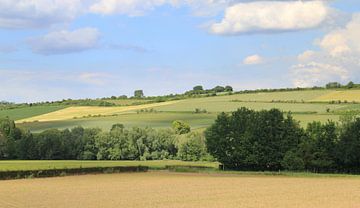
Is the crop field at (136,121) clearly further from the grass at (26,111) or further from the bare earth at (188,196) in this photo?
the bare earth at (188,196)

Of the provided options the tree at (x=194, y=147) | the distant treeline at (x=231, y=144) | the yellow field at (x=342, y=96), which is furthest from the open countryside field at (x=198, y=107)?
the distant treeline at (x=231, y=144)

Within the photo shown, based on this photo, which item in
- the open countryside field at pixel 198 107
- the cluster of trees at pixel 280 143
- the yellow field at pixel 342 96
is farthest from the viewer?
the yellow field at pixel 342 96

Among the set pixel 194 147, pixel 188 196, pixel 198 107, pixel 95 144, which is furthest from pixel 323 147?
pixel 198 107

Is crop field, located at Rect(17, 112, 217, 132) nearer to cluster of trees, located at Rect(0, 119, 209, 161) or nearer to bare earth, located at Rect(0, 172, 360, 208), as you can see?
cluster of trees, located at Rect(0, 119, 209, 161)

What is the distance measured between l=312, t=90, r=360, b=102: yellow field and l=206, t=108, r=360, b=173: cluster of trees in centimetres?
3120

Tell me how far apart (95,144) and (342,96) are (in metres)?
56.9

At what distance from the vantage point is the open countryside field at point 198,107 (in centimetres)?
12038

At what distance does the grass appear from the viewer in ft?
531

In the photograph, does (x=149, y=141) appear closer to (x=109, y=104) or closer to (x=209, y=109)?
(x=209, y=109)

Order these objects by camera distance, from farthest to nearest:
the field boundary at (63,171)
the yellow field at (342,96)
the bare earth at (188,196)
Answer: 1. the yellow field at (342,96)
2. the field boundary at (63,171)
3. the bare earth at (188,196)

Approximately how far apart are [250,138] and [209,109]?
150ft

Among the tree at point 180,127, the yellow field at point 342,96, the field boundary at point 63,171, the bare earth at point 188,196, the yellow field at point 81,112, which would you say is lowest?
the field boundary at point 63,171

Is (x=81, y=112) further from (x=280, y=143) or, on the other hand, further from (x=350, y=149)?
(x=350, y=149)

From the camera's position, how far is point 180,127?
128 metres
